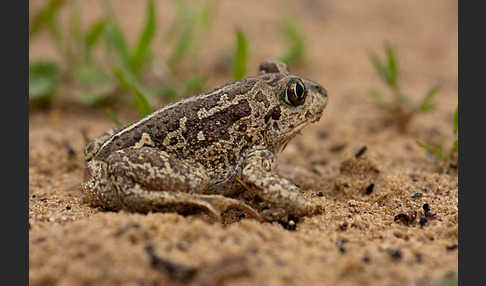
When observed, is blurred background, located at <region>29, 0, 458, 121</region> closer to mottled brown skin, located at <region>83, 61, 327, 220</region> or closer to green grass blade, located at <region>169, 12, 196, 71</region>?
green grass blade, located at <region>169, 12, 196, 71</region>

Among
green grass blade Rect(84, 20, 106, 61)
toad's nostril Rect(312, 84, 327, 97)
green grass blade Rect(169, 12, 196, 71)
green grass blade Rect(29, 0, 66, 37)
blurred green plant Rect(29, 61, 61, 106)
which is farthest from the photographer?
green grass blade Rect(169, 12, 196, 71)

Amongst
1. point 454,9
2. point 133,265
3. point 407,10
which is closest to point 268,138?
point 133,265

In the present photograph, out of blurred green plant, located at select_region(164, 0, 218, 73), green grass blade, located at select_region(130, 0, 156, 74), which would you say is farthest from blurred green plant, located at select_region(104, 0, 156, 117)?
blurred green plant, located at select_region(164, 0, 218, 73)

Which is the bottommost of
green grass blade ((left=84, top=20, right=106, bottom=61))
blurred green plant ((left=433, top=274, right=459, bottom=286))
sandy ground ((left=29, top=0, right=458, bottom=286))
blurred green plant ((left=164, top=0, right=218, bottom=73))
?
blurred green plant ((left=433, top=274, right=459, bottom=286))

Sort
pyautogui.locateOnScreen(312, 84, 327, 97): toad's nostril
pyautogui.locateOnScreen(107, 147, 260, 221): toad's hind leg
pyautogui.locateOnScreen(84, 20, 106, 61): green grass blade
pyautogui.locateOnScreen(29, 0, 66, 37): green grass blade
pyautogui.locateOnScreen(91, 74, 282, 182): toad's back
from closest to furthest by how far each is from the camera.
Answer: pyautogui.locateOnScreen(107, 147, 260, 221): toad's hind leg
pyautogui.locateOnScreen(91, 74, 282, 182): toad's back
pyautogui.locateOnScreen(312, 84, 327, 97): toad's nostril
pyautogui.locateOnScreen(84, 20, 106, 61): green grass blade
pyautogui.locateOnScreen(29, 0, 66, 37): green grass blade

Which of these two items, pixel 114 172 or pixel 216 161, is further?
pixel 216 161

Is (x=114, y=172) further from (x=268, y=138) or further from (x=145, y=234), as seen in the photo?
(x=268, y=138)
